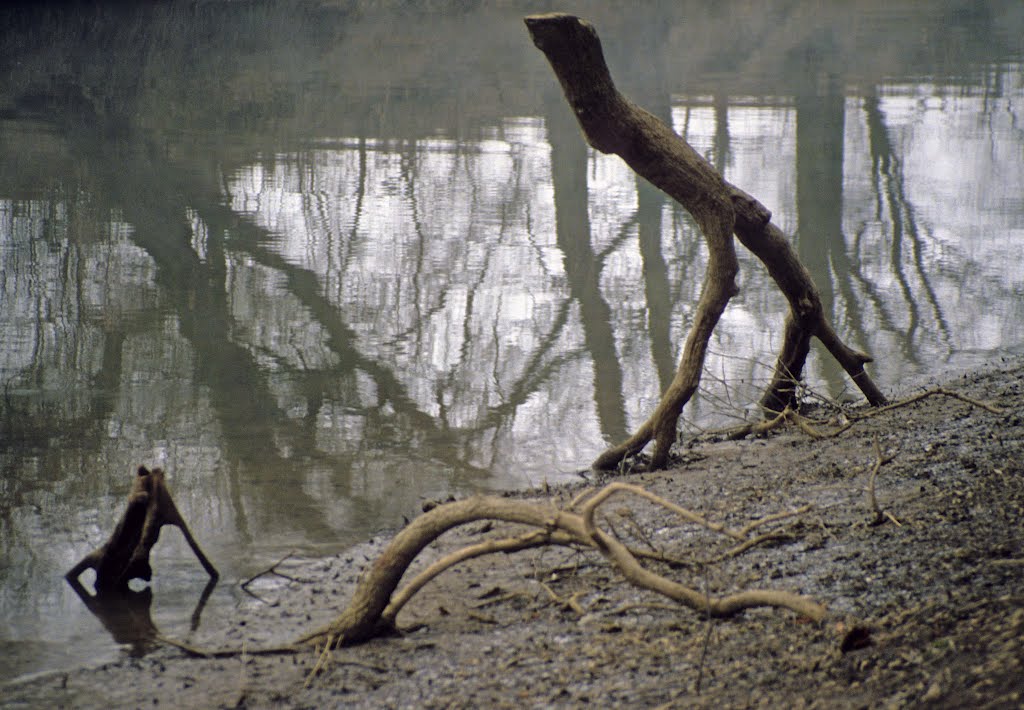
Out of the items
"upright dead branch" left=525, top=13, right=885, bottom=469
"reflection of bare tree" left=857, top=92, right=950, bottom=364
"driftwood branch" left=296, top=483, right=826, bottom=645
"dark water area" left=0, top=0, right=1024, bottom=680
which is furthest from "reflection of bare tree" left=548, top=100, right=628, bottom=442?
"driftwood branch" left=296, top=483, right=826, bottom=645

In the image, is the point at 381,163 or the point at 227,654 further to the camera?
the point at 381,163

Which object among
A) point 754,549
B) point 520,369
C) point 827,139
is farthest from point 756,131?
point 754,549

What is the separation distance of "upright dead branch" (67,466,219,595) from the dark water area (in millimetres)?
167

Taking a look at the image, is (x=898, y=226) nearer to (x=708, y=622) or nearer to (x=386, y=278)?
(x=386, y=278)

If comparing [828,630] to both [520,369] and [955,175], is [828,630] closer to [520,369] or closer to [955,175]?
[520,369]

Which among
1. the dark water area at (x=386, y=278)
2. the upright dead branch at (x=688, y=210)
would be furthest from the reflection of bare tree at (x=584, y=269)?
the upright dead branch at (x=688, y=210)

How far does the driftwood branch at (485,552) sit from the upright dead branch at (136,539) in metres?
1.10

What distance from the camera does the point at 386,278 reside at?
1062 centimetres

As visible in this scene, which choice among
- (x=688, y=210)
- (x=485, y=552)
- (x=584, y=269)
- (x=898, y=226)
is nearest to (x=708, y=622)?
(x=485, y=552)

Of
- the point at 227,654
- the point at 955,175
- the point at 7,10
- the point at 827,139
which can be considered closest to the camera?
the point at 227,654

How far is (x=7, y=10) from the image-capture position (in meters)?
27.8

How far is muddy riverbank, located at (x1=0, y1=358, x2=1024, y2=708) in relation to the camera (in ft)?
10.4

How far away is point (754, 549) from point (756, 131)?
13926mm

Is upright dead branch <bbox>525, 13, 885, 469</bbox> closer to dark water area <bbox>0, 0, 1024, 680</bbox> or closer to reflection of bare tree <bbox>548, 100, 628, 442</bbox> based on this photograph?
dark water area <bbox>0, 0, 1024, 680</bbox>
